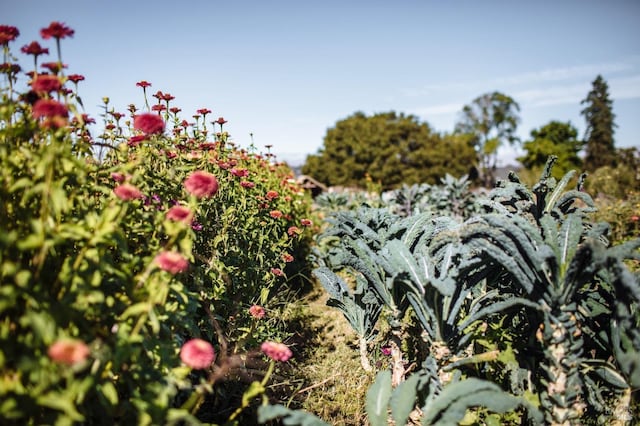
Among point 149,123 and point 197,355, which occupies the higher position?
point 149,123

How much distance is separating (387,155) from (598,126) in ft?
81.4

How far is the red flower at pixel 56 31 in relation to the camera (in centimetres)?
135

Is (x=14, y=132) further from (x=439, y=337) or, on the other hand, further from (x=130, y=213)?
(x=439, y=337)

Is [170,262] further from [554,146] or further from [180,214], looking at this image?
[554,146]

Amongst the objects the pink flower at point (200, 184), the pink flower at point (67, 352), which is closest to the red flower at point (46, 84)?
the pink flower at point (200, 184)

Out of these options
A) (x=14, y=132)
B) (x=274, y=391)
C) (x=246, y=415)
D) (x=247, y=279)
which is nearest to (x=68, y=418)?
(x=14, y=132)

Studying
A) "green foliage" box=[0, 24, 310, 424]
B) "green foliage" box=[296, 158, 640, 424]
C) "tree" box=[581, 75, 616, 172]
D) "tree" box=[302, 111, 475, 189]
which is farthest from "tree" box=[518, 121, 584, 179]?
"green foliage" box=[0, 24, 310, 424]

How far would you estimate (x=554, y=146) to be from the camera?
39.9 metres

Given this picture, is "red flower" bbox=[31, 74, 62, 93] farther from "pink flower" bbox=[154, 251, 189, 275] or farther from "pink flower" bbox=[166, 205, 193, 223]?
"pink flower" bbox=[154, 251, 189, 275]

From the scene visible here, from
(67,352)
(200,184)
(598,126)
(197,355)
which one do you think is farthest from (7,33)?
(598,126)

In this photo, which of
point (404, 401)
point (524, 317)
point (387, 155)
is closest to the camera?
point (404, 401)

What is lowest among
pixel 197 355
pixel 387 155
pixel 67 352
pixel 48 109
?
pixel 197 355

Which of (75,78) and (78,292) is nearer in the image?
(78,292)

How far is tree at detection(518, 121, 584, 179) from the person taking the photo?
38.9m
